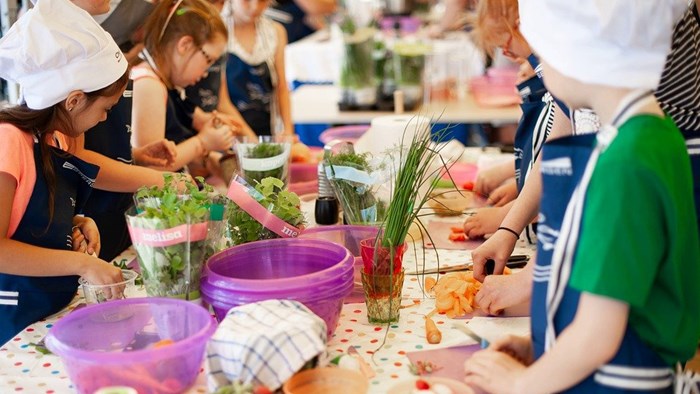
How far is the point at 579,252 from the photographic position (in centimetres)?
115

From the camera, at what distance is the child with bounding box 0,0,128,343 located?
1682 millimetres

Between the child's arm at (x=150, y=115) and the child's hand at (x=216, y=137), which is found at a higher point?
the child's arm at (x=150, y=115)

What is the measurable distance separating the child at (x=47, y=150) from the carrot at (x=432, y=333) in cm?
64

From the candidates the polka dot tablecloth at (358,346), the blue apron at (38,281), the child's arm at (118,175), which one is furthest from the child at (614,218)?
the child's arm at (118,175)

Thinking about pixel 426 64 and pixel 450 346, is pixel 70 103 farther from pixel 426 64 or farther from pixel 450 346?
pixel 426 64

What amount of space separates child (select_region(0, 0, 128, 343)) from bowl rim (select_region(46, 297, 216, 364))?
0.53 feet

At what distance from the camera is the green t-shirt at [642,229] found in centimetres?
111

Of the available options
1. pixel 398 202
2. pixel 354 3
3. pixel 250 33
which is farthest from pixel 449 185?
pixel 354 3

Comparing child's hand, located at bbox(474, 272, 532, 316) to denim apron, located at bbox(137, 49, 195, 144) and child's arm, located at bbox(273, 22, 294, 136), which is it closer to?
denim apron, located at bbox(137, 49, 195, 144)

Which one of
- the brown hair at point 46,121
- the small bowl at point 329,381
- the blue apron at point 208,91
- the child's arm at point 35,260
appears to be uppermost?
the brown hair at point 46,121

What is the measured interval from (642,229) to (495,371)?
1.13 ft

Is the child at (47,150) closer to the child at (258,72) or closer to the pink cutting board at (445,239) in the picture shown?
the pink cutting board at (445,239)

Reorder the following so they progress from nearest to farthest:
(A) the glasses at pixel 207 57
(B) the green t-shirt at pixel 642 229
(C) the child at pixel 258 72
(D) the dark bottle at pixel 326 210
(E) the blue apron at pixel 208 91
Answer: (B) the green t-shirt at pixel 642 229, (D) the dark bottle at pixel 326 210, (A) the glasses at pixel 207 57, (E) the blue apron at pixel 208 91, (C) the child at pixel 258 72

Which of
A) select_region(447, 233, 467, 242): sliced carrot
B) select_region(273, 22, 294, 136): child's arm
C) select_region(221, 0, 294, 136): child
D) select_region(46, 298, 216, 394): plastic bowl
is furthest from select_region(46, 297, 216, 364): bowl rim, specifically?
select_region(273, 22, 294, 136): child's arm
